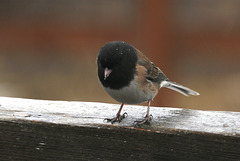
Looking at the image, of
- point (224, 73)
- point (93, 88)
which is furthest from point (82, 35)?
point (224, 73)

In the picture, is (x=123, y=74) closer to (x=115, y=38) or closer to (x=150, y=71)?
(x=150, y=71)

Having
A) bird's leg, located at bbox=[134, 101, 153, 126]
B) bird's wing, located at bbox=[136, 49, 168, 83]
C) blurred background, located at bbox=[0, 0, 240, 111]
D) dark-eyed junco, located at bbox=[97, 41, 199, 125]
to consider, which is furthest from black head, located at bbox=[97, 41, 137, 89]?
blurred background, located at bbox=[0, 0, 240, 111]

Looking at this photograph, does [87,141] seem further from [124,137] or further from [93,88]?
[93,88]

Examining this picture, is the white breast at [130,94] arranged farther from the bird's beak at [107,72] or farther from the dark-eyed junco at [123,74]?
the bird's beak at [107,72]

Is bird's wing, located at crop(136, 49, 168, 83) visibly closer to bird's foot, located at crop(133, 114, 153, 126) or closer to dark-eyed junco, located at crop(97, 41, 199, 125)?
dark-eyed junco, located at crop(97, 41, 199, 125)

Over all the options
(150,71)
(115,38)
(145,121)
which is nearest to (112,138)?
(145,121)

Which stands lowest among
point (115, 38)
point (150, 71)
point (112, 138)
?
point (112, 138)
